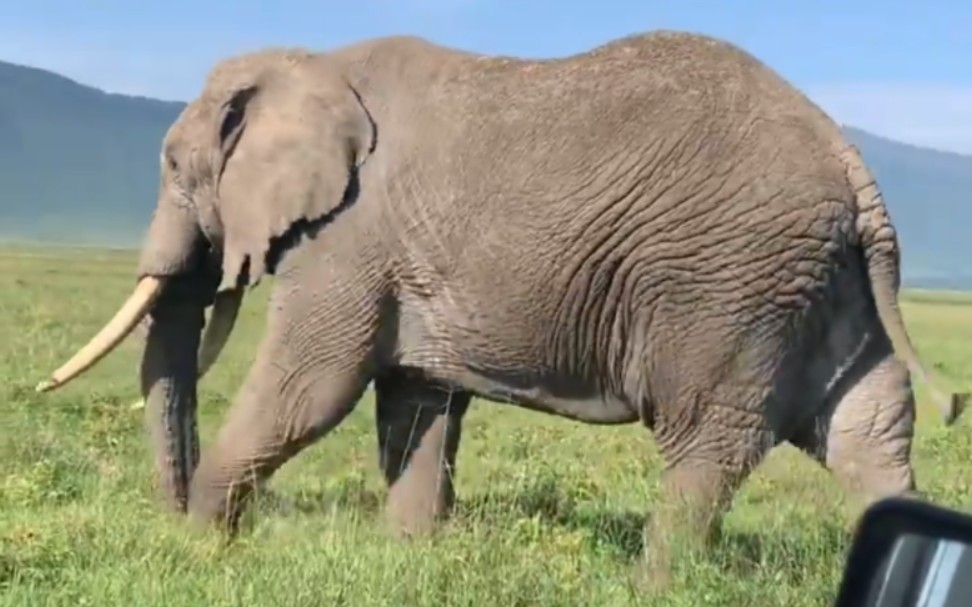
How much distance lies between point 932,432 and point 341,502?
6.06 meters

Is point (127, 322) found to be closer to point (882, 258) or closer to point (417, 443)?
point (417, 443)

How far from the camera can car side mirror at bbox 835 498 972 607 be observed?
1.81 m

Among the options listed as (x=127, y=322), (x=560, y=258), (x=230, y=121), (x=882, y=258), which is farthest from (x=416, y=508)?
(x=882, y=258)

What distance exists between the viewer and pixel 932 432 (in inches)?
480

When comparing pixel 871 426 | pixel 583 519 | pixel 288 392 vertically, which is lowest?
pixel 583 519

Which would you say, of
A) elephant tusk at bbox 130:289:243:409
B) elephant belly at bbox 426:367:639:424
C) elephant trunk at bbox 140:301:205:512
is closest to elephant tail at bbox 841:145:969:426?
elephant belly at bbox 426:367:639:424

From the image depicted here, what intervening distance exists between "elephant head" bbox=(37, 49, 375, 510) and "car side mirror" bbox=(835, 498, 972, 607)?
4.74m

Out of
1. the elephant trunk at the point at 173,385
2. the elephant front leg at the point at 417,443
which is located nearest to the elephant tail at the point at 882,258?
the elephant front leg at the point at 417,443

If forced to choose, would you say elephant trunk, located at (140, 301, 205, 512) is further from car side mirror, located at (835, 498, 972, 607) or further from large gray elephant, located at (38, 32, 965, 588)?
car side mirror, located at (835, 498, 972, 607)

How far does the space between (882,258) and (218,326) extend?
10.4 feet

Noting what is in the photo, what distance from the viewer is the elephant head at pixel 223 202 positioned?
6.74 metres

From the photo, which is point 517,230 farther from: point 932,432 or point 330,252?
point 932,432

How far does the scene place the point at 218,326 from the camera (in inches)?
296

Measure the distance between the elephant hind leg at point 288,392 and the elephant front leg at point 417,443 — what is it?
0.49m
